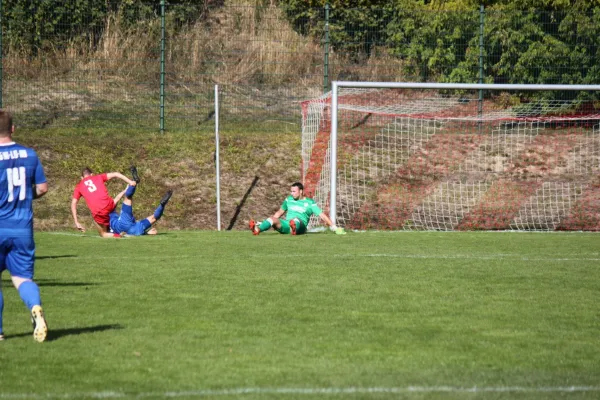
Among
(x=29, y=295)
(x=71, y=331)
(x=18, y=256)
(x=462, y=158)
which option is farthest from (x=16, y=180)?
(x=462, y=158)

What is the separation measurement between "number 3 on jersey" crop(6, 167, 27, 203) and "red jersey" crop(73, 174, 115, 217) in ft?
32.5

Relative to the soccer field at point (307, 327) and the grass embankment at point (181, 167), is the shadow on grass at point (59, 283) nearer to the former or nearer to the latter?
the soccer field at point (307, 327)

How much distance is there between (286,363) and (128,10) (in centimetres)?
1992

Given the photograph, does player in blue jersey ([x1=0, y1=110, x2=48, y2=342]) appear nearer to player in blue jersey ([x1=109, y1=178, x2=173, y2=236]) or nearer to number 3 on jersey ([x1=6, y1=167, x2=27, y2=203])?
number 3 on jersey ([x1=6, y1=167, x2=27, y2=203])

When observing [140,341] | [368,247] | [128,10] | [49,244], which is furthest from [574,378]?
[128,10]

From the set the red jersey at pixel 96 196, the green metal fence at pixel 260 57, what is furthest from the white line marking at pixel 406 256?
the green metal fence at pixel 260 57

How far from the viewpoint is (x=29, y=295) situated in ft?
21.6

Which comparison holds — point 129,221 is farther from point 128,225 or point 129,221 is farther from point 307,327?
point 307,327

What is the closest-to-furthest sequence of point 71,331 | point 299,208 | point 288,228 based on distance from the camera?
point 71,331 → point 288,228 → point 299,208

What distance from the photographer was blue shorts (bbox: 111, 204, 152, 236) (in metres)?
16.7

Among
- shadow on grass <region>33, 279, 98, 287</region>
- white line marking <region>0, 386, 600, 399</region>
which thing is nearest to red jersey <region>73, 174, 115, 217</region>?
shadow on grass <region>33, 279, 98, 287</region>

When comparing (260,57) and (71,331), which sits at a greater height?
(260,57)

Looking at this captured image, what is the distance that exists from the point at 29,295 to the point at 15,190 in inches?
30.3

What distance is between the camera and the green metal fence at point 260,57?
891 inches
